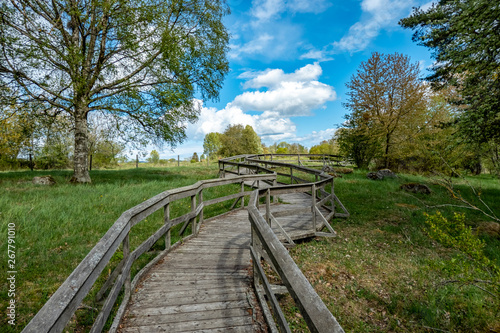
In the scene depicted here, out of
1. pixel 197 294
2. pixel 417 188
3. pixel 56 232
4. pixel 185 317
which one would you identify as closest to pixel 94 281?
pixel 185 317

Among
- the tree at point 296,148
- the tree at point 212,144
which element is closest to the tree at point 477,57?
the tree at point 212,144

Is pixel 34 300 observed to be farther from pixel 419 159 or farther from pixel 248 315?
pixel 419 159

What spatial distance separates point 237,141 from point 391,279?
129ft

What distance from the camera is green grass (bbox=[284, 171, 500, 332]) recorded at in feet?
11.9

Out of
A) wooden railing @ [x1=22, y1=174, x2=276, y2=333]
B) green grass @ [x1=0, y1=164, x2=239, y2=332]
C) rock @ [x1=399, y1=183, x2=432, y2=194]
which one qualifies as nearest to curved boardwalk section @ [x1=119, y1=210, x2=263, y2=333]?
wooden railing @ [x1=22, y1=174, x2=276, y2=333]

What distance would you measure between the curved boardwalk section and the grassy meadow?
2.50ft

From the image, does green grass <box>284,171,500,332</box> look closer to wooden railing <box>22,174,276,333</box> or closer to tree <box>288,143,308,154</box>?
wooden railing <box>22,174,276,333</box>

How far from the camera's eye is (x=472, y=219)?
7.93 m

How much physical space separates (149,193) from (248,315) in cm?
764

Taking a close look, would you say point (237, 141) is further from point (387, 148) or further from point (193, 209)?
point (193, 209)

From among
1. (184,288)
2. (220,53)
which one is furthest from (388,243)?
(220,53)

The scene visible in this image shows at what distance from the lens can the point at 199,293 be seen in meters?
3.29

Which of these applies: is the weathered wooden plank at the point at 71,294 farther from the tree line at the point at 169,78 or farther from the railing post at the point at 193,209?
the tree line at the point at 169,78

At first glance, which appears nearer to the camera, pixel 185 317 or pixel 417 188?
pixel 185 317
